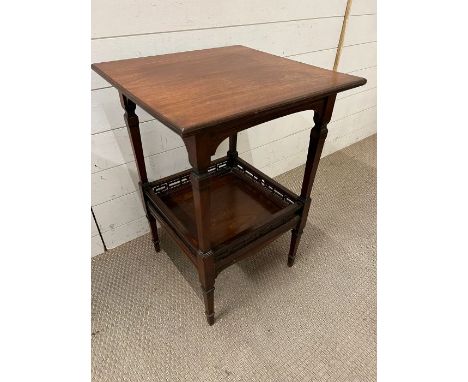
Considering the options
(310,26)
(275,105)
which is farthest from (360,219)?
(275,105)

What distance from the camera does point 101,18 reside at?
86 centimetres

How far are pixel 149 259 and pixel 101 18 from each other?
→ 0.88m

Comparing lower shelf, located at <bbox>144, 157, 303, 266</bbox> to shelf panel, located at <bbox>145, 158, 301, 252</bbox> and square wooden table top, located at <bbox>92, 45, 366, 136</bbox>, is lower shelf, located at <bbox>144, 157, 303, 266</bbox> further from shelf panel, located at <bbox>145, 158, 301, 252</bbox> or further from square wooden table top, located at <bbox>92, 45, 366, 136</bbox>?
square wooden table top, located at <bbox>92, 45, 366, 136</bbox>

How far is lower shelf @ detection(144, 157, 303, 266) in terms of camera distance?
920 mm

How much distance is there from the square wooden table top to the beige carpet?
0.76 meters

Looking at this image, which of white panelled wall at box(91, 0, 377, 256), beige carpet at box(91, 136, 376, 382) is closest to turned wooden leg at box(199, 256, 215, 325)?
beige carpet at box(91, 136, 376, 382)

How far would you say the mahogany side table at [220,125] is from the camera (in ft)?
2.01

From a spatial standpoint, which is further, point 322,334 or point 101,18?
point 322,334

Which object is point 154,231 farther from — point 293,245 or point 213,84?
point 213,84

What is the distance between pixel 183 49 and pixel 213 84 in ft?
1.40

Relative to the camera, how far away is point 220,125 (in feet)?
1.92

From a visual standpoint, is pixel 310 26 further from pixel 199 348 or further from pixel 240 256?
pixel 199 348

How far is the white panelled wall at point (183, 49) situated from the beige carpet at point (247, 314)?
0.90 ft

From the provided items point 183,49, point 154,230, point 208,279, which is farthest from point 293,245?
point 183,49
